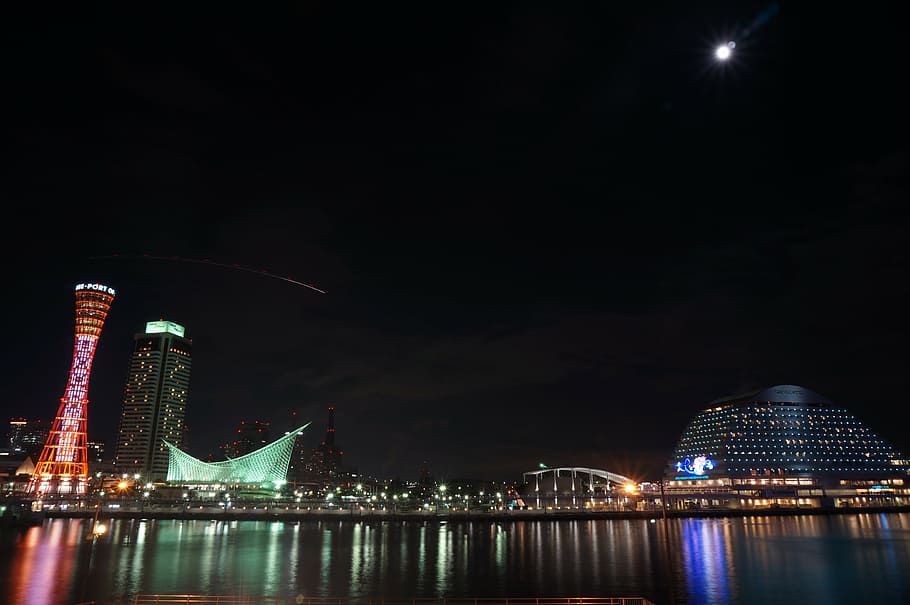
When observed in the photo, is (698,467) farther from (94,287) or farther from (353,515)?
(94,287)

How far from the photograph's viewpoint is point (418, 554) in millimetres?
55156

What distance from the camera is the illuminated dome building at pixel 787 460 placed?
5497 inches

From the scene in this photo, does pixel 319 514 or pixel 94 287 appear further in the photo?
pixel 94 287

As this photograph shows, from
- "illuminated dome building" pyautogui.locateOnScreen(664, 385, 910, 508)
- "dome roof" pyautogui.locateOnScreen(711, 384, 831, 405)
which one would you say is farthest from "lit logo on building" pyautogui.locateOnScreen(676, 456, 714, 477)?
"dome roof" pyautogui.locateOnScreen(711, 384, 831, 405)

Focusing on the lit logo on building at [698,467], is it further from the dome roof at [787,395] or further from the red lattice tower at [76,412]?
the red lattice tower at [76,412]

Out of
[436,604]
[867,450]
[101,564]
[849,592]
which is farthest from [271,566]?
[867,450]

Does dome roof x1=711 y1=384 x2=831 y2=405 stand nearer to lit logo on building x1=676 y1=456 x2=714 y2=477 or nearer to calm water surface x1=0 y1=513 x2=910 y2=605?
lit logo on building x1=676 y1=456 x2=714 y2=477

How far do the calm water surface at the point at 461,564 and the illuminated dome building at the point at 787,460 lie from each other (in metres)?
68.2

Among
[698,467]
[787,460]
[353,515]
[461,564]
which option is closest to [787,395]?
[787,460]

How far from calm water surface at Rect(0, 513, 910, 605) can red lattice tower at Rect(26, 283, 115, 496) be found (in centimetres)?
4959

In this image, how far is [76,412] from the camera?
121625 mm

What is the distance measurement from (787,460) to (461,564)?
137m

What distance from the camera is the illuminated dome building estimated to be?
458 ft

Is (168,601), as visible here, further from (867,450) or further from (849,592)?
(867,450)
